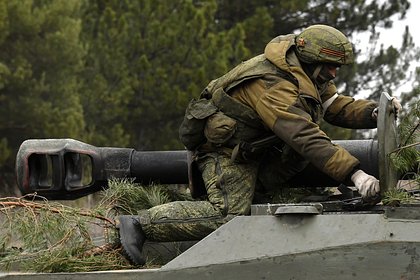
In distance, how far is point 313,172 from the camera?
6703 mm

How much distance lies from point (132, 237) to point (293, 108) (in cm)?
111

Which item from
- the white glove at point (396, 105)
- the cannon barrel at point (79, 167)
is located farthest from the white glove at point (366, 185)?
the cannon barrel at point (79, 167)

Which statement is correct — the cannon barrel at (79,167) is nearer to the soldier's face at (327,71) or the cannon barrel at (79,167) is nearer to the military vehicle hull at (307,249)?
the soldier's face at (327,71)

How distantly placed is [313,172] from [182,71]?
1601 centimetres

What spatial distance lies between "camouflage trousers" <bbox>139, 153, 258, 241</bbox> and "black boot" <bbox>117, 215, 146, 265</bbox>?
39 millimetres

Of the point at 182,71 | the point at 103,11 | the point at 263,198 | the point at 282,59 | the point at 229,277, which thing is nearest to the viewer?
the point at 229,277

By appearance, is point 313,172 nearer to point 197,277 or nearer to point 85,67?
point 197,277

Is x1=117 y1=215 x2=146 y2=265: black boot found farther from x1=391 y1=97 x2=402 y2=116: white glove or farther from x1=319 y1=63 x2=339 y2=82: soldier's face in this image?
x1=391 y1=97 x2=402 y2=116: white glove

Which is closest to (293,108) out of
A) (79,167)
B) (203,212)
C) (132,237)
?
(203,212)

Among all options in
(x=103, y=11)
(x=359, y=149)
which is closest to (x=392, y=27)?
(x=103, y=11)

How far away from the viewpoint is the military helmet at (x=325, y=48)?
6117mm

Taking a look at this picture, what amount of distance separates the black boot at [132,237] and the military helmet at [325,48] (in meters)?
1.30

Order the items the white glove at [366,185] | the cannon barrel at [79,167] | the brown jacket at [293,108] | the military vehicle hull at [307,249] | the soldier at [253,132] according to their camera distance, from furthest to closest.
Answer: the cannon barrel at [79,167]
the soldier at [253,132]
the brown jacket at [293,108]
the white glove at [366,185]
the military vehicle hull at [307,249]

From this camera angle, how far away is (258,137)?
6.27m
